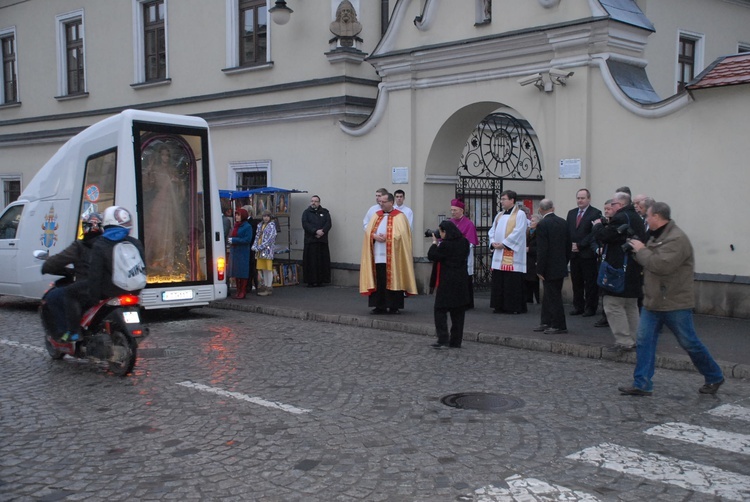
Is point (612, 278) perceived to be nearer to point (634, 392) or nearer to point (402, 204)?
point (634, 392)

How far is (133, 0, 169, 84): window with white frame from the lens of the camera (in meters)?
21.6

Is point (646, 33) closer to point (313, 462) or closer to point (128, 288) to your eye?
point (128, 288)

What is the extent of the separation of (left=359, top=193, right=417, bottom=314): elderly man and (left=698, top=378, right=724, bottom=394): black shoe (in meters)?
5.48

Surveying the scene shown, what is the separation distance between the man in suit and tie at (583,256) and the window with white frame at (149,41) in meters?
13.7

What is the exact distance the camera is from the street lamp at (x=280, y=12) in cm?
1700

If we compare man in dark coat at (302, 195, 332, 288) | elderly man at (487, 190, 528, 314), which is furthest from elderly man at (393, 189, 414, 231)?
man in dark coat at (302, 195, 332, 288)

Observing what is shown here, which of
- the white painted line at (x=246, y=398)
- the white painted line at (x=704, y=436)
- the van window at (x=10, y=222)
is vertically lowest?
the white painted line at (x=704, y=436)

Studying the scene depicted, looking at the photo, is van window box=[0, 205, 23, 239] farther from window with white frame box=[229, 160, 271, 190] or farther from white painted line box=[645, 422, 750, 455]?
white painted line box=[645, 422, 750, 455]

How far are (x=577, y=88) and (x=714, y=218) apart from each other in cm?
301

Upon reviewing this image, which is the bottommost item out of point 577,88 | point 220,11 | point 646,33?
point 577,88

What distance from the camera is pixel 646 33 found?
42.3 feet

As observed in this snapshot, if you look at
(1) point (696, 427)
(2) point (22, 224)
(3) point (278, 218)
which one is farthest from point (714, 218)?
(2) point (22, 224)

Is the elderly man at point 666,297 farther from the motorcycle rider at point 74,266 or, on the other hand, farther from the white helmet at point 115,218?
the motorcycle rider at point 74,266

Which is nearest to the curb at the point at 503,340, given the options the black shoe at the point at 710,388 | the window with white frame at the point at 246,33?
the black shoe at the point at 710,388
